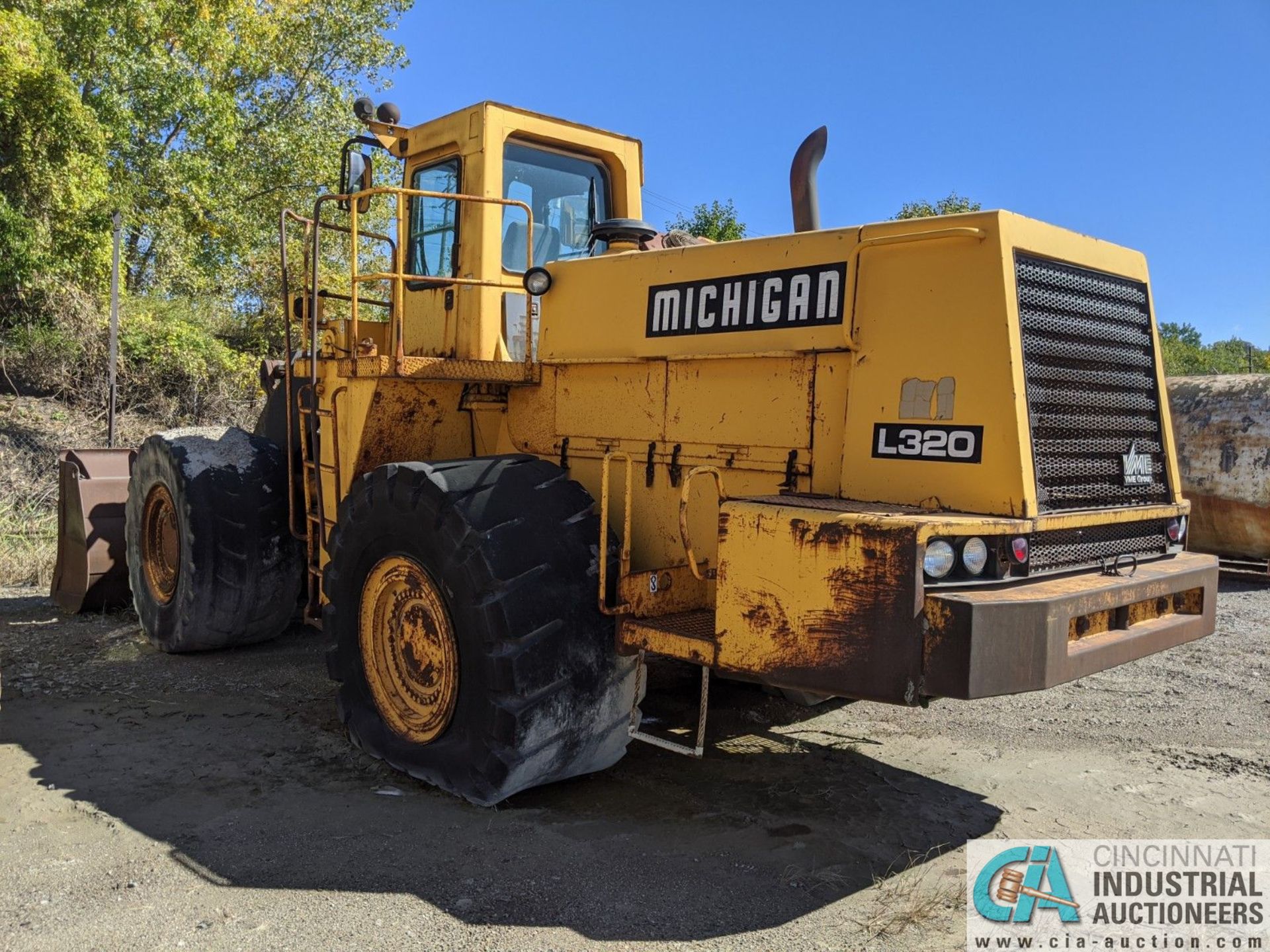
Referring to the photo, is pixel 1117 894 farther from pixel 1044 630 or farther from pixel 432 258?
pixel 432 258

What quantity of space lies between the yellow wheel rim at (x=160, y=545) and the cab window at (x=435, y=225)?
2.28m

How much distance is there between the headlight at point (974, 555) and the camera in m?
3.55

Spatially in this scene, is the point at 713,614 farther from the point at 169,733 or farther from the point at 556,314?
the point at 169,733

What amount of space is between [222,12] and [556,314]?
15.6m

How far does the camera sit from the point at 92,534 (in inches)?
301

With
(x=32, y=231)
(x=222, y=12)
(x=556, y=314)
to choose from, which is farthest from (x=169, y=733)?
(x=222, y=12)

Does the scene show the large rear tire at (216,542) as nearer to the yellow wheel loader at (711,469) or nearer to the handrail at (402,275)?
the yellow wheel loader at (711,469)

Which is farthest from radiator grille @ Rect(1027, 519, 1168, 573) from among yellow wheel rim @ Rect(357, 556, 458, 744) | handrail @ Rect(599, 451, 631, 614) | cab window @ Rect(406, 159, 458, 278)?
cab window @ Rect(406, 159, 458, 278)

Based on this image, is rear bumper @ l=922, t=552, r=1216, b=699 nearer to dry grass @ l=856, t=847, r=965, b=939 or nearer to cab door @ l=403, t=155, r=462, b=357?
dry grass @ l=856, t=847, r=965, b=939

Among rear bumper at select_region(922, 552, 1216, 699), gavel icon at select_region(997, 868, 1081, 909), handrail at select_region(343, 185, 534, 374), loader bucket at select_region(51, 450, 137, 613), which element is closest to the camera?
rear bumper at select_region(922, 552, 1216, 699)

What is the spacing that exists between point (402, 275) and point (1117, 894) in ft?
13.0

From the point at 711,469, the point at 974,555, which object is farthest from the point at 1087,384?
the point at 711,469

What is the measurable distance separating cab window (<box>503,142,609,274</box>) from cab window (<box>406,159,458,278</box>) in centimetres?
29

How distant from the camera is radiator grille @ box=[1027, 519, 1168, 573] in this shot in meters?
3.87
